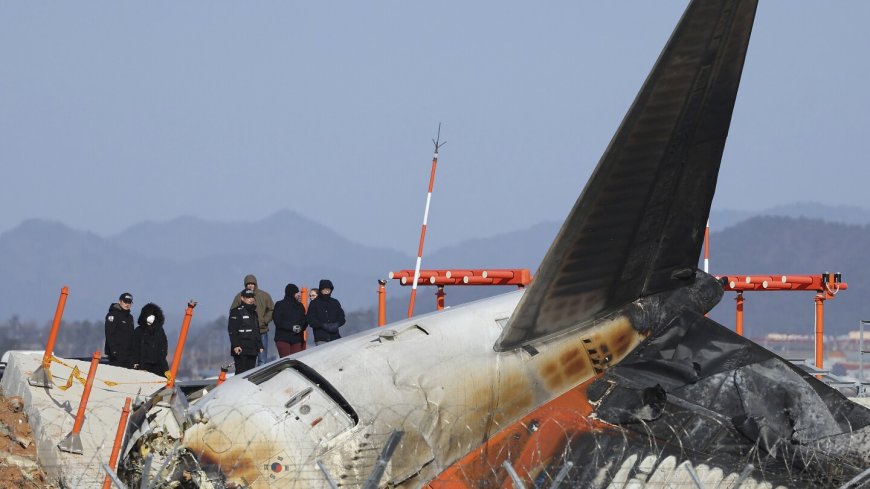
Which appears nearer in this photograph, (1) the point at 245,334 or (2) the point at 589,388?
(2) the point at 589,388

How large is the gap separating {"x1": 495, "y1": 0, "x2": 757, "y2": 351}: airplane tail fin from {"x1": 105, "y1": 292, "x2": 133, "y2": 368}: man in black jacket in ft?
27.6

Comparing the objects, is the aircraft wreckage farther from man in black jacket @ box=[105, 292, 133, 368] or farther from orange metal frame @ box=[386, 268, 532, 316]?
orange metal frame @ box=[386, 268, 532, 316]

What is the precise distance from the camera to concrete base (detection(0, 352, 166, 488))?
15570 millimetres

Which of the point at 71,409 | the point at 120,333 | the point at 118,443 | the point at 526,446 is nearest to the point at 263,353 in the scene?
the point at 120,333

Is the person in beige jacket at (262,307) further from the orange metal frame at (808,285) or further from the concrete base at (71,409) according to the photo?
the orange metal frame at (808,285)

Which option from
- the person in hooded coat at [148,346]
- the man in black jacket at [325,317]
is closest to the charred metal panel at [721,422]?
the man in black jacket at [325,317]

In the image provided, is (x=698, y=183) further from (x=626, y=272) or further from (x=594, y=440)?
(x=594, y=440)

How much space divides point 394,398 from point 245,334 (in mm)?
6945

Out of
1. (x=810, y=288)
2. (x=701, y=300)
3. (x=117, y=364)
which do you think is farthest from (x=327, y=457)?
(x=810, y=288)

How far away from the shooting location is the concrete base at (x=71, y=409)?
15570 millimetres

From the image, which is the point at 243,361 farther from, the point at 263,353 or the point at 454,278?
the point at 454,278

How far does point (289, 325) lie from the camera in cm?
1902

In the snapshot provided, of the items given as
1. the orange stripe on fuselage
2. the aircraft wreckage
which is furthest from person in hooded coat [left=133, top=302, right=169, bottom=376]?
the orange stripe on fuselage

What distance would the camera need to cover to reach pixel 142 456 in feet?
39.7
